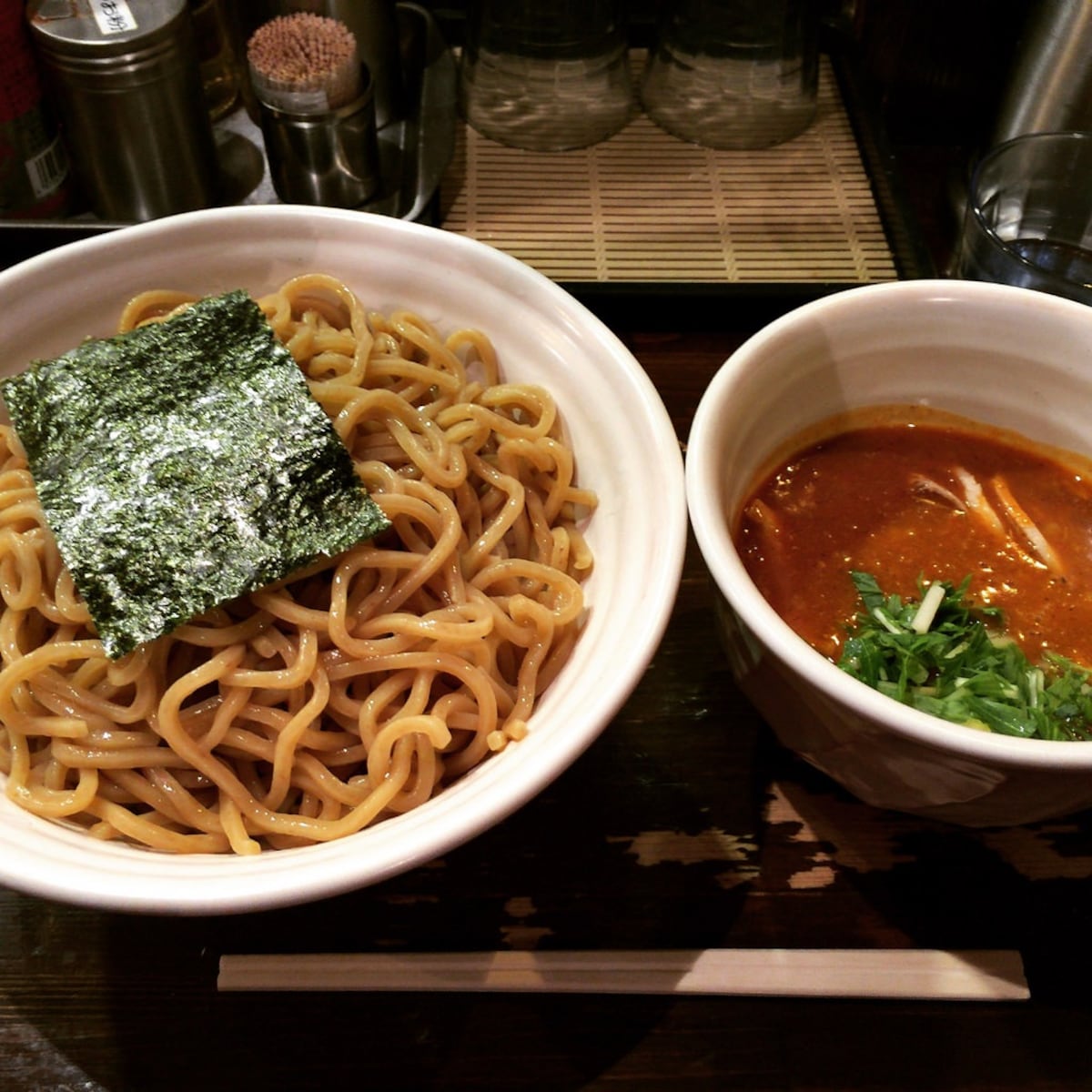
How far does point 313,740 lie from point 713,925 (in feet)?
2.04

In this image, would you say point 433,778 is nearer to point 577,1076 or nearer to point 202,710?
point 202,710

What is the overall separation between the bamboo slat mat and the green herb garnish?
3.98 ft

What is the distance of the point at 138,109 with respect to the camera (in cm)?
212

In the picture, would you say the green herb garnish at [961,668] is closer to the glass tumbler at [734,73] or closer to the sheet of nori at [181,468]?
the sheet of nori at [181,468]

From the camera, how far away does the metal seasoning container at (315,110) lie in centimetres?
205

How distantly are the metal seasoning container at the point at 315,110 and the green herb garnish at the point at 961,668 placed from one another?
159 cm

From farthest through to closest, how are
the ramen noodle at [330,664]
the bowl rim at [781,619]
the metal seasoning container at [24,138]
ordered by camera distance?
the metal seasoning container at [24,138], the ramen noodle at [330,664], the bowl rim at [781,619]

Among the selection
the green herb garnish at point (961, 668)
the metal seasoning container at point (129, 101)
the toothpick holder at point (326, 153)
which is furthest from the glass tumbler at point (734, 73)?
the green herb garnish at point (961, 668)

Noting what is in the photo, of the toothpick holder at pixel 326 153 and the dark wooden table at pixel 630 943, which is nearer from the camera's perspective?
the dark wooden table at pixel 630 943

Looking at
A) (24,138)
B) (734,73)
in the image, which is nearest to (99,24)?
(24,138)

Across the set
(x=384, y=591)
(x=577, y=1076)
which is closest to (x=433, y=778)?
(x=384, y=591)

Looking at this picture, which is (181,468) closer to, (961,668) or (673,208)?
(961,668)

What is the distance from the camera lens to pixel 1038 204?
220cm

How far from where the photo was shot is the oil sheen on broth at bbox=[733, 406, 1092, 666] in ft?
4.26
